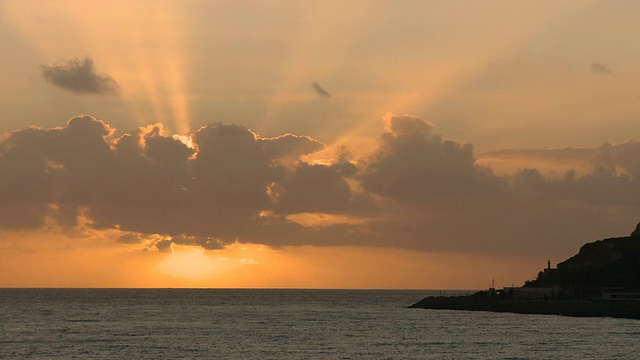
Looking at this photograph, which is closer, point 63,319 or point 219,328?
point 219,328

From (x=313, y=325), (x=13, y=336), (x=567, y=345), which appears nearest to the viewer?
(x=567, y=345)

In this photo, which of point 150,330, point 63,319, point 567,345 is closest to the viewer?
point 567,345

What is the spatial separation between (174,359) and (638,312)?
102m

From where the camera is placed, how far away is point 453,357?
107 metres

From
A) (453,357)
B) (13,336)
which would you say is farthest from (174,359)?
(13,336)

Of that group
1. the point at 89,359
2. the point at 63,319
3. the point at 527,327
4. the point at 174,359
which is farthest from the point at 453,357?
the point at 63,319

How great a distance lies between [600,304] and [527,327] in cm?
3081

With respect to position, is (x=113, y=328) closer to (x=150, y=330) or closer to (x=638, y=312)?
(x=150, y=330)

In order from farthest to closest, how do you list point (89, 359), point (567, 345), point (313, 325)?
point (313, 325) → point (567, 345) → point (89, 359)

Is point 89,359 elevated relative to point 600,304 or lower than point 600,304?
lower

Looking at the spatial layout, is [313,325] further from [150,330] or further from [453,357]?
[453,357]

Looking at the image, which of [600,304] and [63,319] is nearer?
[600,304]

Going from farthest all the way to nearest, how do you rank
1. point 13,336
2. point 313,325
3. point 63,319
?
point 63,319
point 313,325
point 13,336

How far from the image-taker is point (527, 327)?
15975cm
